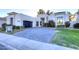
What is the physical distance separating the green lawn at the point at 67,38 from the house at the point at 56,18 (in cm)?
15

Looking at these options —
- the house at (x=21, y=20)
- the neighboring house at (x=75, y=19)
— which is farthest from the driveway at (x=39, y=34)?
the neighboring house at (x=75, y=19)

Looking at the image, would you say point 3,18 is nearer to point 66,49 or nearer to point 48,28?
point 48,28

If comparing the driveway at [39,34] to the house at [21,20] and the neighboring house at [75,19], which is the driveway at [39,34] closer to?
the house at [21,20]

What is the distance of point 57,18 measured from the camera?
8.80 ft

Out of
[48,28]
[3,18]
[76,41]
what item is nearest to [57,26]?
[48,28]

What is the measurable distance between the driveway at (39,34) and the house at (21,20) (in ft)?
0.31

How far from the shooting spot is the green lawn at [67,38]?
2561 millimetres

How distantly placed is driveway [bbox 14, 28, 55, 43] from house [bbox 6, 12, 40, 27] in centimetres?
10

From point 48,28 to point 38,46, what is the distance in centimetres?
32

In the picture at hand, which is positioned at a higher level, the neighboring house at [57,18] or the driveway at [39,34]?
the neighboring house at [57,18]

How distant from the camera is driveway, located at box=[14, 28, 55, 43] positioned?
8.58 ft

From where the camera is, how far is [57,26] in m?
2.66
